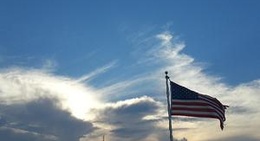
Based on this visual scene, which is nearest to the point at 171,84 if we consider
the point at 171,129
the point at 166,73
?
the point at 166,73

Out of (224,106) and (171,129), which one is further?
(224,106)

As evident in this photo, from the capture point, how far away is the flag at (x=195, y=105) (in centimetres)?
5306

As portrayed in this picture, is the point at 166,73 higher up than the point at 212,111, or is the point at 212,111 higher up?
the point at 166,73

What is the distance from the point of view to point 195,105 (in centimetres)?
5341

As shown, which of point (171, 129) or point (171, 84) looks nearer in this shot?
point (171, 129)

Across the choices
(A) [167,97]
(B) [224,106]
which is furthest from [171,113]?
(B) [224,106]

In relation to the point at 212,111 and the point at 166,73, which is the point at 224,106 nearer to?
the point at 212,111

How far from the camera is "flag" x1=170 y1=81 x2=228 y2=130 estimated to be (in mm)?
53062

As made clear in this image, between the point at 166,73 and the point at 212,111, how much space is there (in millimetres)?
5147

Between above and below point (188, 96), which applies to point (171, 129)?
below

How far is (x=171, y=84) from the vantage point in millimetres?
55031

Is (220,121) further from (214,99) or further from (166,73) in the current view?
(166,73)

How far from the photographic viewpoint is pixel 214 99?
177 feet

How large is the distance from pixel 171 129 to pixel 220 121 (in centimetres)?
500
